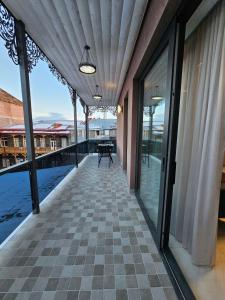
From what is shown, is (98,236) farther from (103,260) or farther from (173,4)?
(173,4)

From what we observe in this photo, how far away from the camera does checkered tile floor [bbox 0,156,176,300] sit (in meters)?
1.17

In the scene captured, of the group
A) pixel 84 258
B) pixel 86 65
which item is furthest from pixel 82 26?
pixel 84 258

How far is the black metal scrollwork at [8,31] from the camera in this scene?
167cm

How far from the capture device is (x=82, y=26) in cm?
200

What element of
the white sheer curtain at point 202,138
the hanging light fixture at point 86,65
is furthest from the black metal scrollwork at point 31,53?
the white sheer curtain at point 202,138

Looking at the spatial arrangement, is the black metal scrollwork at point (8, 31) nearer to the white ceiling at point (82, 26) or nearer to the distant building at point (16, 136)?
the white ceiling at point (82, 26)

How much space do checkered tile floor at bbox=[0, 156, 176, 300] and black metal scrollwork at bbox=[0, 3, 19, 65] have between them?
2.19 m

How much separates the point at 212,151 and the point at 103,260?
4.53 ft

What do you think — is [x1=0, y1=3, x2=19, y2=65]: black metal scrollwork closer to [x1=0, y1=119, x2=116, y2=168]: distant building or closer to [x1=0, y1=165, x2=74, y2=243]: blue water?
[x1=0, y1=119, x2=116, y2=168]: distant building

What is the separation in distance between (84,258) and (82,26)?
2.76 m

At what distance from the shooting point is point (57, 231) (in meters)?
1.87

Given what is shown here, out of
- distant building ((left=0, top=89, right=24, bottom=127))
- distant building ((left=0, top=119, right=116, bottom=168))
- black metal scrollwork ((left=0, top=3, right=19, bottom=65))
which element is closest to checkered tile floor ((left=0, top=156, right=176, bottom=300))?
distant building ((left=0, top=119, right=116, bottom=168))

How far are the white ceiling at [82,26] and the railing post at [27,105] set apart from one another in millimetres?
213

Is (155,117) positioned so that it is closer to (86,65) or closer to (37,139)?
(86,65)
